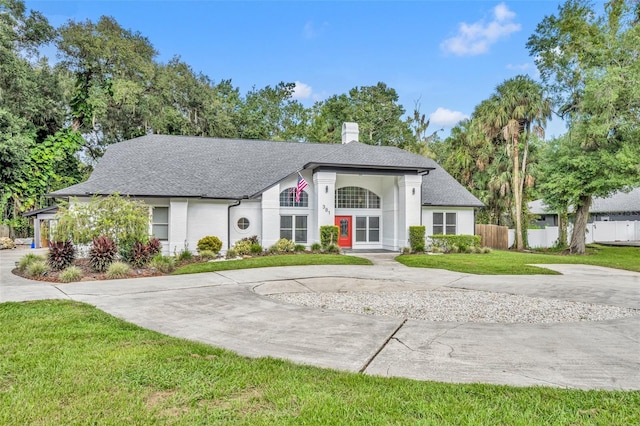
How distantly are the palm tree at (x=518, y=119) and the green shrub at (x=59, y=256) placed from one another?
23125 millimetres

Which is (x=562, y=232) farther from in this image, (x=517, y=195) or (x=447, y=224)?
(x=447, y=224)

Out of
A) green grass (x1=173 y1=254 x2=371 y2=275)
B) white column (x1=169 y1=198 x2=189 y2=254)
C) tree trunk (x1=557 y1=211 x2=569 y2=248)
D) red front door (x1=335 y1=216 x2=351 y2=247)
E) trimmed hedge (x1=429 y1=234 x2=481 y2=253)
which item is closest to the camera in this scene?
green grass (x1=173 y1=254 x2=371 y2=275)

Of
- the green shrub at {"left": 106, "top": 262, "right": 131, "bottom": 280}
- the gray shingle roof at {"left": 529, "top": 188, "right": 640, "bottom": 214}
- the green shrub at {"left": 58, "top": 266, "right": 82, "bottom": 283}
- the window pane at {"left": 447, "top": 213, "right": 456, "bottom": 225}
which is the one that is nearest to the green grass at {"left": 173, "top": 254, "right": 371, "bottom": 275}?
the green shrub at {"left": 106, "top": 262, "right": 131, "bottom": 280}

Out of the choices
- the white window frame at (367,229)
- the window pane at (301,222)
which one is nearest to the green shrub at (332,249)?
the window pane at (301,222)

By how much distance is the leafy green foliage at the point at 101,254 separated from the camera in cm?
1193

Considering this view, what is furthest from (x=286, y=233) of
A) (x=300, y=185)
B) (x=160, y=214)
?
(x=160, y=214)

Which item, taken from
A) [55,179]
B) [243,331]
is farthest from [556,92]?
[55,179]

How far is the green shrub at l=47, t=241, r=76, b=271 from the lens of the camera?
12.1m

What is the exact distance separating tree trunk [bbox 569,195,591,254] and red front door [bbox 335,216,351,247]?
13059 millimetres

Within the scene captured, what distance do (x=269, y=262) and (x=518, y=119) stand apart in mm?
18419

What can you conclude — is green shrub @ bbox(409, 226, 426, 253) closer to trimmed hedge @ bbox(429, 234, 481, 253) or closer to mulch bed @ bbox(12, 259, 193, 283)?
trimmed hedge @ bbox(429, 234, 481, 253)

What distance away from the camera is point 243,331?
5656 mm

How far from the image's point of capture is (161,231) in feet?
55.8

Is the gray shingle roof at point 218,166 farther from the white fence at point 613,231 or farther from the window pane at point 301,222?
the white fence at point 613,231
